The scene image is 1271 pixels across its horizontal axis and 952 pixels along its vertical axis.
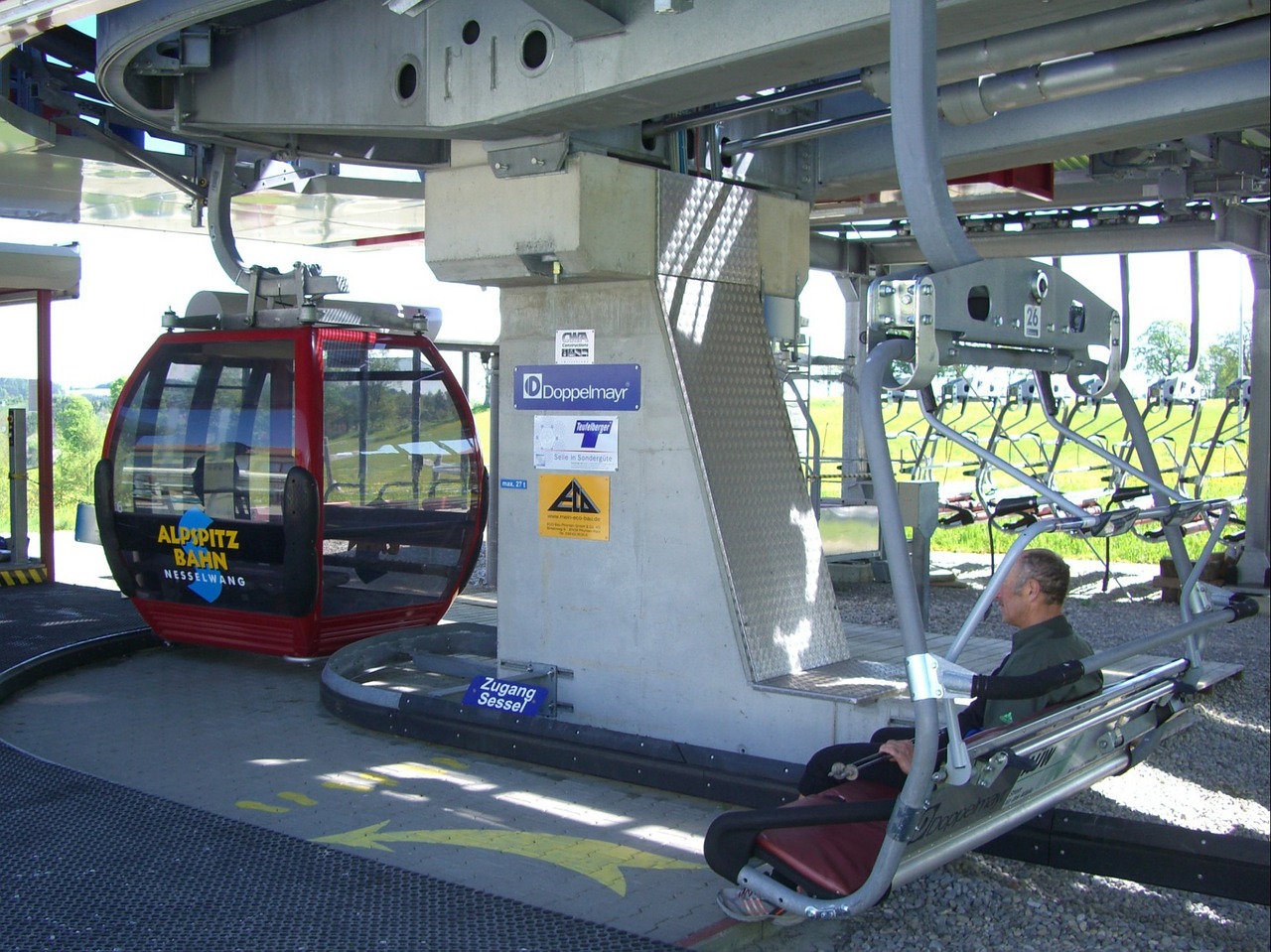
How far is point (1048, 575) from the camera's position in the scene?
3.92 m

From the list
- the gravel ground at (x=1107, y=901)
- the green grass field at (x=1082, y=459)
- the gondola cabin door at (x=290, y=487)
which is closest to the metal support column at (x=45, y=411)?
the gondola cabin door at (x=290, y=487)

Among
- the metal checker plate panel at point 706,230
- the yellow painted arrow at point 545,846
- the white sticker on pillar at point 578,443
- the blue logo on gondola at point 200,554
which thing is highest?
the metal checker plate panel at point 706,230

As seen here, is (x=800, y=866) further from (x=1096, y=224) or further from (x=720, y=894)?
(x=1096, y=224)

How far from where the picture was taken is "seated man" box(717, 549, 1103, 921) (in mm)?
3705

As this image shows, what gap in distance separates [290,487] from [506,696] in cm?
177

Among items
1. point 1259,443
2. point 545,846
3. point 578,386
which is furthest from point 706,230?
point 1259,443

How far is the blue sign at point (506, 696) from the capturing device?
5.56m

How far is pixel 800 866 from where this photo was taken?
3299 millimetres

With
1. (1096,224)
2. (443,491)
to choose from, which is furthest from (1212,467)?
(443,491)

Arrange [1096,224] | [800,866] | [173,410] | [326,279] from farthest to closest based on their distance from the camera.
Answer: [1096,224] < [173,410] < [326,279] < [800,866]

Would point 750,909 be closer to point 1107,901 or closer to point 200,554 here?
point 1107,901

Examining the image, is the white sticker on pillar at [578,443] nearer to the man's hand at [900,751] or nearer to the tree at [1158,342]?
the man's hand at [900,751]

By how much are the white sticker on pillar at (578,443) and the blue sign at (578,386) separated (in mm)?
60

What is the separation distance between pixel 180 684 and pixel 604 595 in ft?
9.28
